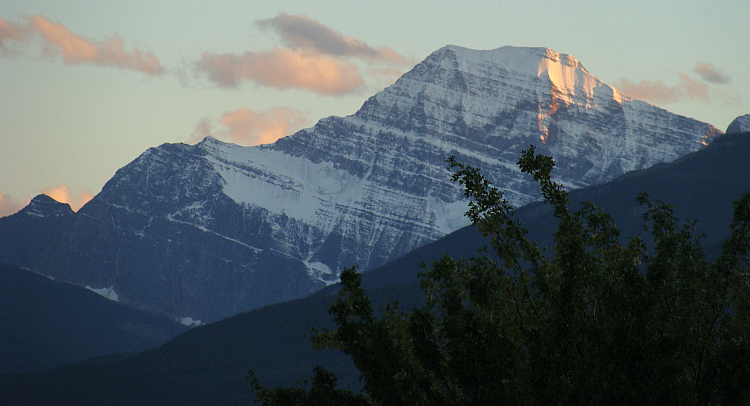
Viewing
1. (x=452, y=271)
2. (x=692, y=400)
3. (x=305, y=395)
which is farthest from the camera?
(x=305, y=395)

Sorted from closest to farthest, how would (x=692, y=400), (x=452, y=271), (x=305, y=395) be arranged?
(x=692, y=400) < (x=452, y=271) < (x=305, y=395)

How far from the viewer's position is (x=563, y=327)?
4106 centimetres

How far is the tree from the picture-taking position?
40.5 meters

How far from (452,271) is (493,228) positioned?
94.1 inches

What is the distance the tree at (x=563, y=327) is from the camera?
133 feet

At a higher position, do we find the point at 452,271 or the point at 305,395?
the point at 452,271

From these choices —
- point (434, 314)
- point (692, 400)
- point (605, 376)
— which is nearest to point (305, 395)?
point (434, 314)

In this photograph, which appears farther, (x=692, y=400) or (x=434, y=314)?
(x=434, y=314)

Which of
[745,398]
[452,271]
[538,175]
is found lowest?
[745,398]

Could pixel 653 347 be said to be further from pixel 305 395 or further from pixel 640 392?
pixel 305 395

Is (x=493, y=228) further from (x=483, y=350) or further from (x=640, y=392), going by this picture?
(x=640, y=392)

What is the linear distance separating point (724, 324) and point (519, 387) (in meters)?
8.56

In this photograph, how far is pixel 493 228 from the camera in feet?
140

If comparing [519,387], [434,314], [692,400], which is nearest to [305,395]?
[434,314]
